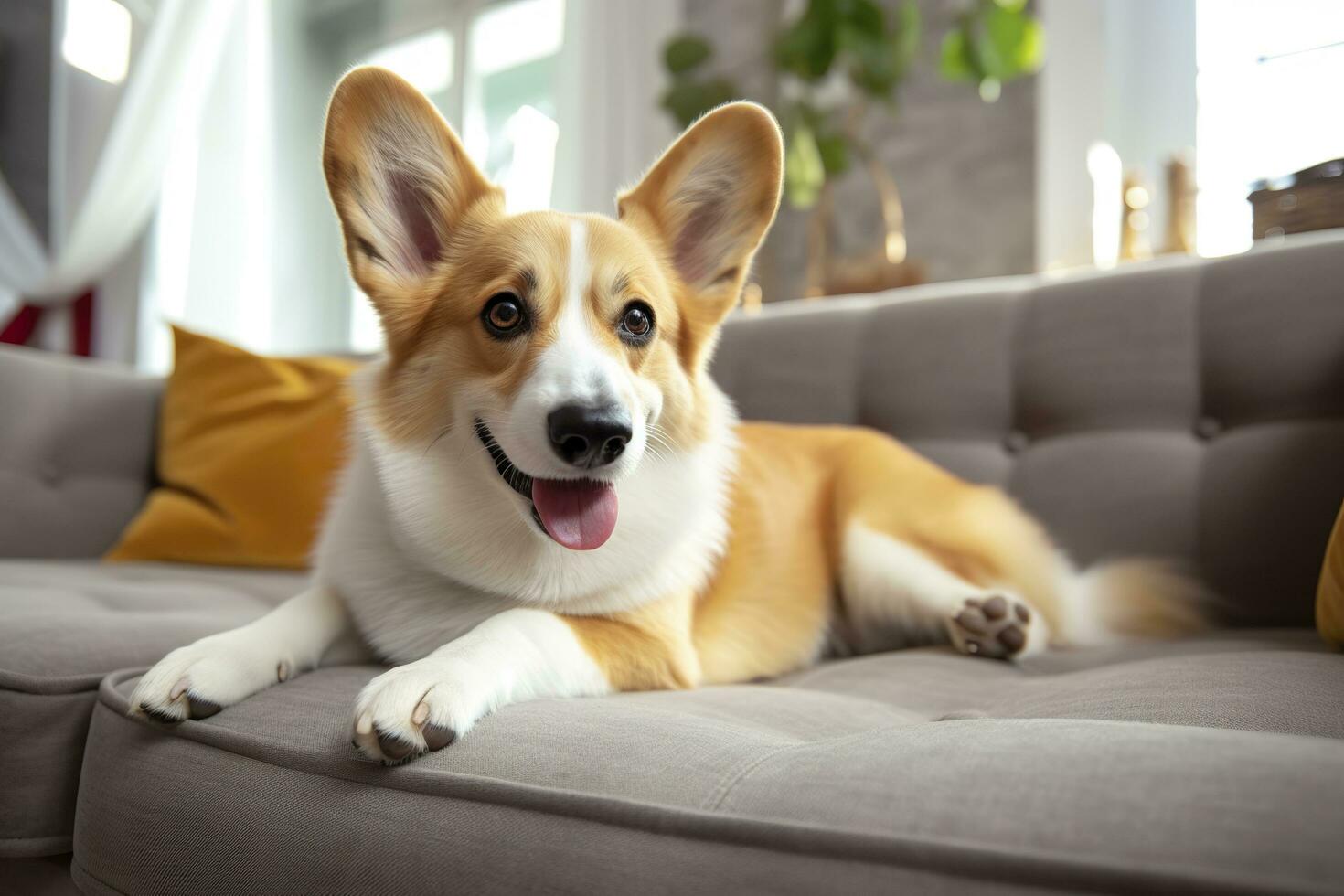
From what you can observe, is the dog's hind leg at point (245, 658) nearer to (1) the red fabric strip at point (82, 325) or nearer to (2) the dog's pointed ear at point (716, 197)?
(2) the dog's pointed ear at point (716, 197)

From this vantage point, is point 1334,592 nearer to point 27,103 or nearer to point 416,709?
point 416,709

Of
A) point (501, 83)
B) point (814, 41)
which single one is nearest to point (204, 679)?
point (814, 41)

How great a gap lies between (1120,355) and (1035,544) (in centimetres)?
38

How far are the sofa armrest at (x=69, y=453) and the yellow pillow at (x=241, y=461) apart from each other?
0.07 m

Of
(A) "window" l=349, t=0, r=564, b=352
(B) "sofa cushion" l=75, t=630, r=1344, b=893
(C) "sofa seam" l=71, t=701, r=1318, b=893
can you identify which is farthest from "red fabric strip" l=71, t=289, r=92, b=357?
(C) "sofa seam" l=71, t=701, r=1318, b=893

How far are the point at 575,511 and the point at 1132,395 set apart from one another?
1.07 meters

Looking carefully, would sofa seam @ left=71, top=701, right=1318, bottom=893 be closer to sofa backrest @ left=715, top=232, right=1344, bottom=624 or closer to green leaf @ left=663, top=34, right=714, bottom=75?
sofa backrest @ left=715, top=232, right=1344, bottom=624

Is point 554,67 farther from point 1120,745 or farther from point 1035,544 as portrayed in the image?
point 1120,745

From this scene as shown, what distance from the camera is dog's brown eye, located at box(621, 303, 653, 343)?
1.02m

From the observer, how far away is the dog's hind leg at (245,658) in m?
0.80

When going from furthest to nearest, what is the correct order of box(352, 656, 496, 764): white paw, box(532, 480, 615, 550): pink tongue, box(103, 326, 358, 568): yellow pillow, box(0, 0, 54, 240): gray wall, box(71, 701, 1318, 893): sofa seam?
box(0, 0, 54, 240): gray wall
box(103, 326, 358, 568): yellow pillow
box(532, 480, 615, 550): pink tongue
box(352, 656, 496, 764): white paw
box(71, 701, 1318, 893): sofa seam

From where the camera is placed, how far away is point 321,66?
419cm

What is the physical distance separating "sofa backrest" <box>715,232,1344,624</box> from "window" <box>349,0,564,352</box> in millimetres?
2394

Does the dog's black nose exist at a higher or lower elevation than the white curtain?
lower
